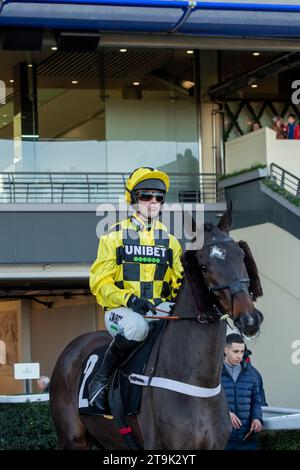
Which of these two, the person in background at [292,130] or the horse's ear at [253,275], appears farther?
the person in background at [292,130]

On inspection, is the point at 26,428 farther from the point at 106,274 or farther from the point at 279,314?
the point at 279,314

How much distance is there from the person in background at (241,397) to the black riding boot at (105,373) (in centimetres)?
115

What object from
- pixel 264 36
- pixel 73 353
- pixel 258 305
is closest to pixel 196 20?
pixel 264 36

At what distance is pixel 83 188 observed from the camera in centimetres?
1750

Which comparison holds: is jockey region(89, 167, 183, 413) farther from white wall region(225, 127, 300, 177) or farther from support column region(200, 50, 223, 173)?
support column region(200, 50, 223, 173)

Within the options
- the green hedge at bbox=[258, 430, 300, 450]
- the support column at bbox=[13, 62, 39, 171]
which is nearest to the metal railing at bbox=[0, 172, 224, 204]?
the support column at bbox=[13, 62, 39, 171]

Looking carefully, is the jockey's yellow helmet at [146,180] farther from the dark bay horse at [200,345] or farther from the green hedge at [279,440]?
the green hedge at [279,440]

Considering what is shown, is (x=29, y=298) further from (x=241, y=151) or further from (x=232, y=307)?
(x=232, y=307)

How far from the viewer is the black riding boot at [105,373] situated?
5.57m

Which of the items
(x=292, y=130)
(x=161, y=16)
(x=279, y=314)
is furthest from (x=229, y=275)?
(x=292, y=130)

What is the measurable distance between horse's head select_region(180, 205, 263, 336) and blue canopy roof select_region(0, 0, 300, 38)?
8.44 metres

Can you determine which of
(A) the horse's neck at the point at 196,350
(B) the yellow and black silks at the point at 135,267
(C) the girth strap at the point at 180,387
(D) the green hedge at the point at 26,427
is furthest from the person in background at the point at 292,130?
(C) the girth strap at the point at 180,387
